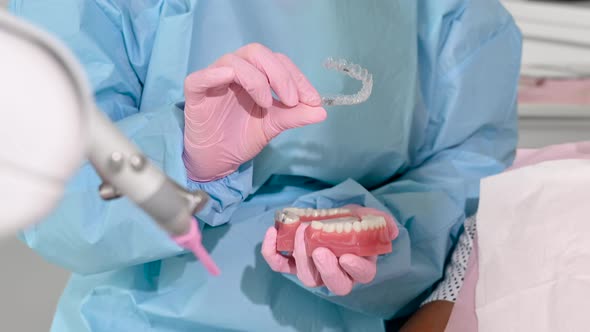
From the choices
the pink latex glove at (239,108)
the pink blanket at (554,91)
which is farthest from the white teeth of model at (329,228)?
the pink blanket at (554,91)

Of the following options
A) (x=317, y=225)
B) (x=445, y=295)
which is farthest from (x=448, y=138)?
(x=317, y=225)

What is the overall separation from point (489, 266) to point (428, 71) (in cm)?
30

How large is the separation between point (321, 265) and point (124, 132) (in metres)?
0.24

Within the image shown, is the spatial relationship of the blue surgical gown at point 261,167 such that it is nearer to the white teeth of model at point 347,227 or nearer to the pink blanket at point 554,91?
the white teeth of model at point 347,227

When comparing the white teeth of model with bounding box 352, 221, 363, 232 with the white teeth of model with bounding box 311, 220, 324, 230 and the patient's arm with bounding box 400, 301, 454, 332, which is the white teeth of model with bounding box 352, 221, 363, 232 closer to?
the white teeth of model with bounding box 311, 220, 324, 230

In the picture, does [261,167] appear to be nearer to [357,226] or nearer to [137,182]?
[357,226]

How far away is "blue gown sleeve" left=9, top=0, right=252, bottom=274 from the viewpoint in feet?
2.12

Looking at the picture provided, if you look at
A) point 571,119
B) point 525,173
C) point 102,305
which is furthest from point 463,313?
point 571,119

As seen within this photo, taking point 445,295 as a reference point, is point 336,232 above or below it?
above

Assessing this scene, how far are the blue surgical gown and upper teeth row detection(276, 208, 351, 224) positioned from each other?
68 mm

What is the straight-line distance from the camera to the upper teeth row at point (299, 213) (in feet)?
2.18

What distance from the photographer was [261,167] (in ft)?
2.59

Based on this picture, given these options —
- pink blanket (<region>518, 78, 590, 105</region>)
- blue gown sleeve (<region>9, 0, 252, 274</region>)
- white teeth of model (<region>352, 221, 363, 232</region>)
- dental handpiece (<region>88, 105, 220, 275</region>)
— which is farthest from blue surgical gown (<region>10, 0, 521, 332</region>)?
pink blanket (<region>518, 78, 590, 105</region>)

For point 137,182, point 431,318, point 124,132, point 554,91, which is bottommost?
point 554,91
